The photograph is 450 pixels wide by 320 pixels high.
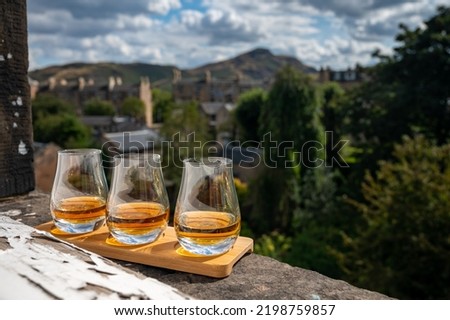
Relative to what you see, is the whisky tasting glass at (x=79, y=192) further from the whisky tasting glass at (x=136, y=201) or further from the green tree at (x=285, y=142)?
the green tree at (x=285, y=142)

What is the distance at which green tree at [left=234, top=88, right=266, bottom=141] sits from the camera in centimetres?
2347

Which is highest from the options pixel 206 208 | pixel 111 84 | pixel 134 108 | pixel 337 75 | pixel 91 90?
pixel 111 84

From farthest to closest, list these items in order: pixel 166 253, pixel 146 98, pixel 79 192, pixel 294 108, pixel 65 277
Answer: pixel 146 98
pixel 294 108
pixel 79 192
pixel 166 253
pixel 65 277

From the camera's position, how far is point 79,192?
142cm

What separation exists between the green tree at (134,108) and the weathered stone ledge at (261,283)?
157 feet

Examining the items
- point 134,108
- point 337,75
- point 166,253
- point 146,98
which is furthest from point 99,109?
point 166,253

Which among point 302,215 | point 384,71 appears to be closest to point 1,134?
point 302,215

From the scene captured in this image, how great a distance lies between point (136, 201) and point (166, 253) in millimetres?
186

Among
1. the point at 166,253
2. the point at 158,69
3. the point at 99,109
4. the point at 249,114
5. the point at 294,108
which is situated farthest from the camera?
the point at 158,69

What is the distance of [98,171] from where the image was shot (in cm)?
144

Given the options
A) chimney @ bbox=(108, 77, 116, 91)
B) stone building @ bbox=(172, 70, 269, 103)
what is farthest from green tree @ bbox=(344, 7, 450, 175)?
chimney @ bbox=(108, 77, 116, 91)

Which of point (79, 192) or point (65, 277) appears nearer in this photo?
point (65, 277)

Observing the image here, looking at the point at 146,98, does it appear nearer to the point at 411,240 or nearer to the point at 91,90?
the point at 91,90

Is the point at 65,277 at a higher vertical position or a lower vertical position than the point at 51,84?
lower
